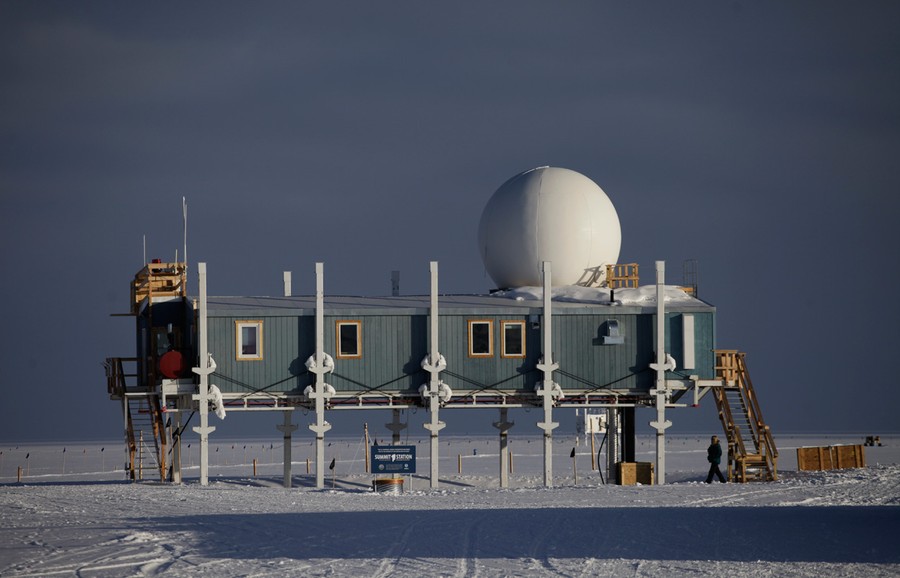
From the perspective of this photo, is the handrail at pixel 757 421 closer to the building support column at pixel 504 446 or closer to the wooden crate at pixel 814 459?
the wooden crate at pixel 814 459

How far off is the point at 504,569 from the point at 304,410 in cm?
2263

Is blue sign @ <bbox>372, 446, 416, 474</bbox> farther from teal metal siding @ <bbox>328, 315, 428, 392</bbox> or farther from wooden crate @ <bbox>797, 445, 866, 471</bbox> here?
wooden crate @ <bbox>797, 445, 866, 471</bbox>

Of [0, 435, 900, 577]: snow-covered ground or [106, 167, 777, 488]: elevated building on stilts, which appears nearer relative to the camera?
[0, 435, 900, 577]: snow-covered ground

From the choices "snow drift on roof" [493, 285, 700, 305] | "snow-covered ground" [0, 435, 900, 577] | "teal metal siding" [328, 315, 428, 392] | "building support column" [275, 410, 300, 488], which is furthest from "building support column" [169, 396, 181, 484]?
"snow drift on roof" [493, 285, 700, 305]

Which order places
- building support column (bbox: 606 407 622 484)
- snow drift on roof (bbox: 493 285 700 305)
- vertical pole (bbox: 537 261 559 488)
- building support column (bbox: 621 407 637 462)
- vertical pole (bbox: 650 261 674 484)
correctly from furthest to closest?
1. building support column (bbox: 606 407 622 484)
2. building support column (bbox: 621 407 637 462)
3. snow drift on roof (bbox: 493 285 700 305)
4. vertical pole (bbox: 650 261 674 484)
5. vertical pole (bbox: 537 261 559 488)

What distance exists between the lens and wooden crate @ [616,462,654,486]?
142 ft

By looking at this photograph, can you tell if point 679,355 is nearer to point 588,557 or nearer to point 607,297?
point 607,297

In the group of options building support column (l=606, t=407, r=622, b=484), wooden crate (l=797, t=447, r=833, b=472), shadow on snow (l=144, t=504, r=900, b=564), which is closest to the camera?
shadow on snow (l=144, t=504, r=900, b=564)

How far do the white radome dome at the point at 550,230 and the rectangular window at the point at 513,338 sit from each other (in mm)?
3707

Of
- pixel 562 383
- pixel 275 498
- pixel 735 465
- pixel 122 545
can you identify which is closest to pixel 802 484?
pixel 735 465

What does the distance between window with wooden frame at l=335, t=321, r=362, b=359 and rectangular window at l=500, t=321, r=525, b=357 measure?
15.8 ft

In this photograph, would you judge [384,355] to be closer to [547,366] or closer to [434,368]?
[434,368]

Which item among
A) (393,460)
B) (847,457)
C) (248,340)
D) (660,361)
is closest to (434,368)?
(393,460)

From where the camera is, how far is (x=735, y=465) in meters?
45.0
